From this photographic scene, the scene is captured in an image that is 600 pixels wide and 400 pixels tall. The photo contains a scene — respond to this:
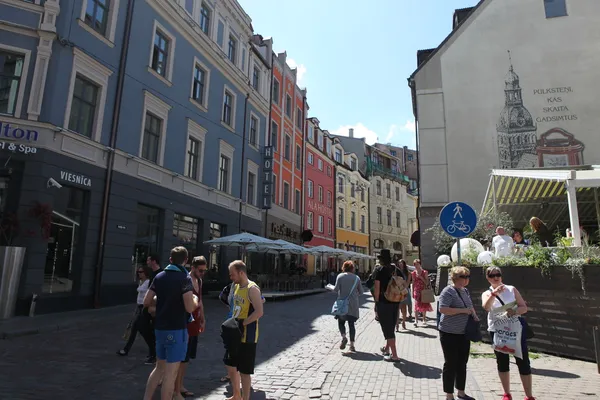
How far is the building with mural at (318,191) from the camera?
117ft

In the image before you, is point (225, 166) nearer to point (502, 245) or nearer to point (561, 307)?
point (502, 245)

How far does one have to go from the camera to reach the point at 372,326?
11359mm

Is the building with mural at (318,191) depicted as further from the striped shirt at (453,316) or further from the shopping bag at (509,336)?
the shopping bag at (509,336)

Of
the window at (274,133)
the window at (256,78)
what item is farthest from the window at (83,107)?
the window at (274,133)

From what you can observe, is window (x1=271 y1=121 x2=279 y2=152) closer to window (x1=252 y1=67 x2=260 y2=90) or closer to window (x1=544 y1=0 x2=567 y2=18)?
window (x1=252 y1=67 x2=260 y2=90)

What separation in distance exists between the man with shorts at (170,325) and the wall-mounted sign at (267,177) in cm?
2157

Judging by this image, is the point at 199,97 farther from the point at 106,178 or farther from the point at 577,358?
the point at 577,358

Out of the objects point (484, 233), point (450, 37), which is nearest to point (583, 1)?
point (450, 37)

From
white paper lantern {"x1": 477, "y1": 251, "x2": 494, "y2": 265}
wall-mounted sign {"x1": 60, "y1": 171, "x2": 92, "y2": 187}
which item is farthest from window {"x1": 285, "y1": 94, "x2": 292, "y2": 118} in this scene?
white paper lantern {"x1": 477, "y1": 251, "x2": 494, "y2": 265}

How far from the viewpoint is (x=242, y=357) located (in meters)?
4.59

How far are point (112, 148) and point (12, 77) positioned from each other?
338 cm

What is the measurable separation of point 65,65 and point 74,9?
1883 millimetres

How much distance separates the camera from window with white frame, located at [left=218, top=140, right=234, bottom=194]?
864 inches

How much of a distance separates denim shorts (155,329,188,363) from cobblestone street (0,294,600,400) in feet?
3.75
